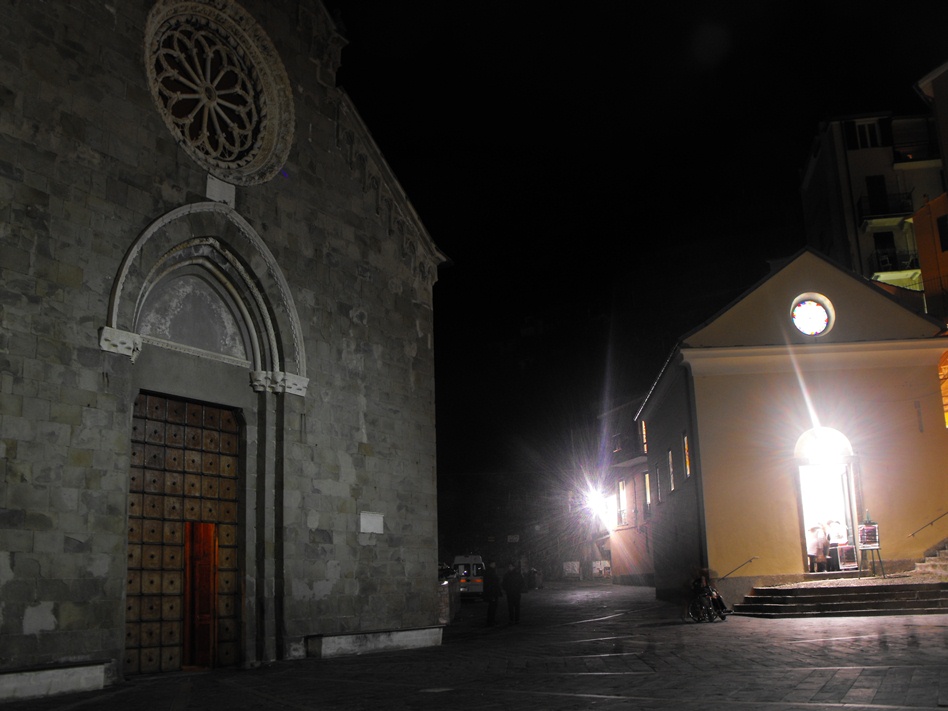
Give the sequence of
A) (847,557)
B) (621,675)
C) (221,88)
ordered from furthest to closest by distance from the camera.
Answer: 1. (847,557)
2. (221,88)
3. (621,675)

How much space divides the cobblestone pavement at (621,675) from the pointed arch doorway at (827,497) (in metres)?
3.33

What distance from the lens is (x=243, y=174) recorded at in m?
15.4

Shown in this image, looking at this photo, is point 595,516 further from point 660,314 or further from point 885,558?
point 885,558

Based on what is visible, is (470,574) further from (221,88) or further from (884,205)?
(221,88)

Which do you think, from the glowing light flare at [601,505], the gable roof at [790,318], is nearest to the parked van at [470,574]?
the glowing light flare at [601,505]

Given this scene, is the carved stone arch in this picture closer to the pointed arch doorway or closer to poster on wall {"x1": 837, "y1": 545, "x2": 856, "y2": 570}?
the pointed arch doorway

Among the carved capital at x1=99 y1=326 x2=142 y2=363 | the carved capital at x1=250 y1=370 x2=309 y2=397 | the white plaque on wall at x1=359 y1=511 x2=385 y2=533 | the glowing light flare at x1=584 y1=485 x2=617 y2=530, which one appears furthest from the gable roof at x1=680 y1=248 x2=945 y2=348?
the glowing light flare at x1=584 y1=485 x2=617 y2=530

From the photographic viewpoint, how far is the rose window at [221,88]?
14.6 m

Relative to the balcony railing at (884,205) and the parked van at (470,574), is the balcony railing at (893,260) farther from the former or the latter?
the parked van at (470,574)

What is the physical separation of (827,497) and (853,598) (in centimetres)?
368

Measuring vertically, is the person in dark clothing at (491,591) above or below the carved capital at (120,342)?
below

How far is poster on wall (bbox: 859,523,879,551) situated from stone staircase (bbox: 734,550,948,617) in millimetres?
855

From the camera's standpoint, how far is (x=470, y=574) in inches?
1556

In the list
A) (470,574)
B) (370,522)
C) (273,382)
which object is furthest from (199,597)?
(470,574)
